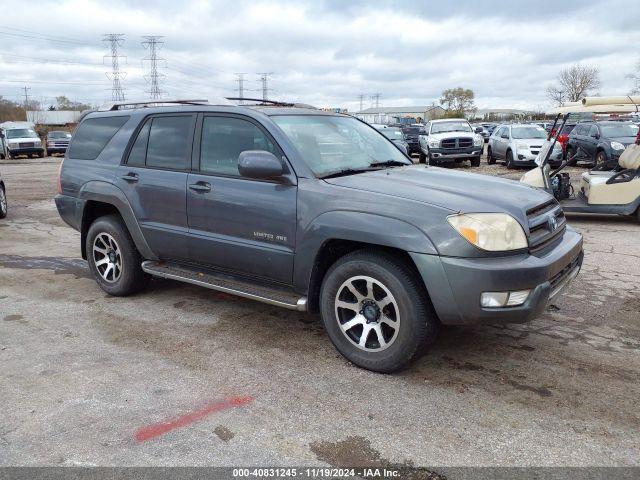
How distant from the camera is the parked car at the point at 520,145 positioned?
61.1ft

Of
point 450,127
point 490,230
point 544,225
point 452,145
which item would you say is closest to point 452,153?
point 452,145

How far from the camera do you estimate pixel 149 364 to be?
387 centimetres

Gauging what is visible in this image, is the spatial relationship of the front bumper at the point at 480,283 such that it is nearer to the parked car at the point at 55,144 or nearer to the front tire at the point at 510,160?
the front tire at the point at 510,160

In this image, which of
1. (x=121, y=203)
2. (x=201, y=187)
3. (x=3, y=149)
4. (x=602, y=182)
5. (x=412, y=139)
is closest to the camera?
(x=201, y=187)

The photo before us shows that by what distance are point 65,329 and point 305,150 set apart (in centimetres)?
249

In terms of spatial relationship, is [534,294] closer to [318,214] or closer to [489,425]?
[489,425]

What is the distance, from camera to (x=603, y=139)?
714 inches

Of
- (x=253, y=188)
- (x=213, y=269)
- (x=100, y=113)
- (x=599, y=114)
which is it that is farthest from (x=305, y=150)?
(x=599, y=114)

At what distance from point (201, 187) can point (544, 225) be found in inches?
103

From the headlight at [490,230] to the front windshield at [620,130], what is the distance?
57.5 ft

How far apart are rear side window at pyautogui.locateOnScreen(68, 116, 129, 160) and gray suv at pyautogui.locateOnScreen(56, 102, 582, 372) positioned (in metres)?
0.03

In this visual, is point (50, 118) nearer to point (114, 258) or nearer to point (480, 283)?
point (114, 258)

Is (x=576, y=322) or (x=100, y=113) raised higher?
(x=100, y=113)

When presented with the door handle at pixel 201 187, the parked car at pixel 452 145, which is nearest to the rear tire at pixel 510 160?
the parked car at pixel 452 145
